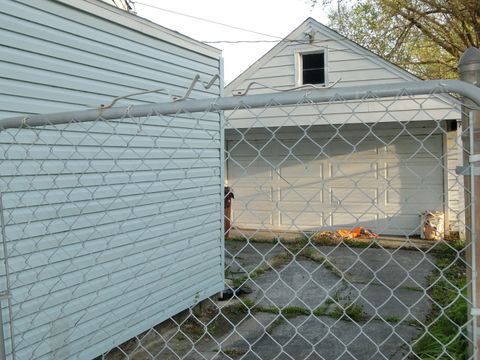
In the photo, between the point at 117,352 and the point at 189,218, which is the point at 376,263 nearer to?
the point at 189,218

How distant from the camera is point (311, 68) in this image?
1057cm

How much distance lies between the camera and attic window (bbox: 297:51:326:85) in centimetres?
1043

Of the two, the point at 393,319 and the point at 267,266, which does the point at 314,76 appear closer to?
the point at 267,266

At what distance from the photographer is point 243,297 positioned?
6.36 metres

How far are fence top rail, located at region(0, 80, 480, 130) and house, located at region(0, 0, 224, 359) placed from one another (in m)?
0.96

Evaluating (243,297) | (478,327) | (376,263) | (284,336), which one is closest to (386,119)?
(376,263)

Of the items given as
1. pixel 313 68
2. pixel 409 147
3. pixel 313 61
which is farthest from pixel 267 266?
pixel 313 61

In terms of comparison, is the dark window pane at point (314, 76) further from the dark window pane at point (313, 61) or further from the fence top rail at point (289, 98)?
the fence top rail at point (289, 98)

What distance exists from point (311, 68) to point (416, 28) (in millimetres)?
7967

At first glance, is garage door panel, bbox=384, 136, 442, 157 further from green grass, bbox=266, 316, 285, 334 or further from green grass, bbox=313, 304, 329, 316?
green grass, bbox=266, 316, 285, 334

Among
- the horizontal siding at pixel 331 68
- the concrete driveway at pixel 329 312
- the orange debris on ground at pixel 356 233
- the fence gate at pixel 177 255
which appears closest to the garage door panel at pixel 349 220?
the orange debris on ground at pixel 356 233

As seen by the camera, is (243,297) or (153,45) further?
(243,297)

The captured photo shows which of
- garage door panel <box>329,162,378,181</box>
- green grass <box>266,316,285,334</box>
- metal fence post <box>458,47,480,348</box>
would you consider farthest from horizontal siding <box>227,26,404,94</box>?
metal fence post <box>458,47,480,348</box>

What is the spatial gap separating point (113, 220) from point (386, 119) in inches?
275
